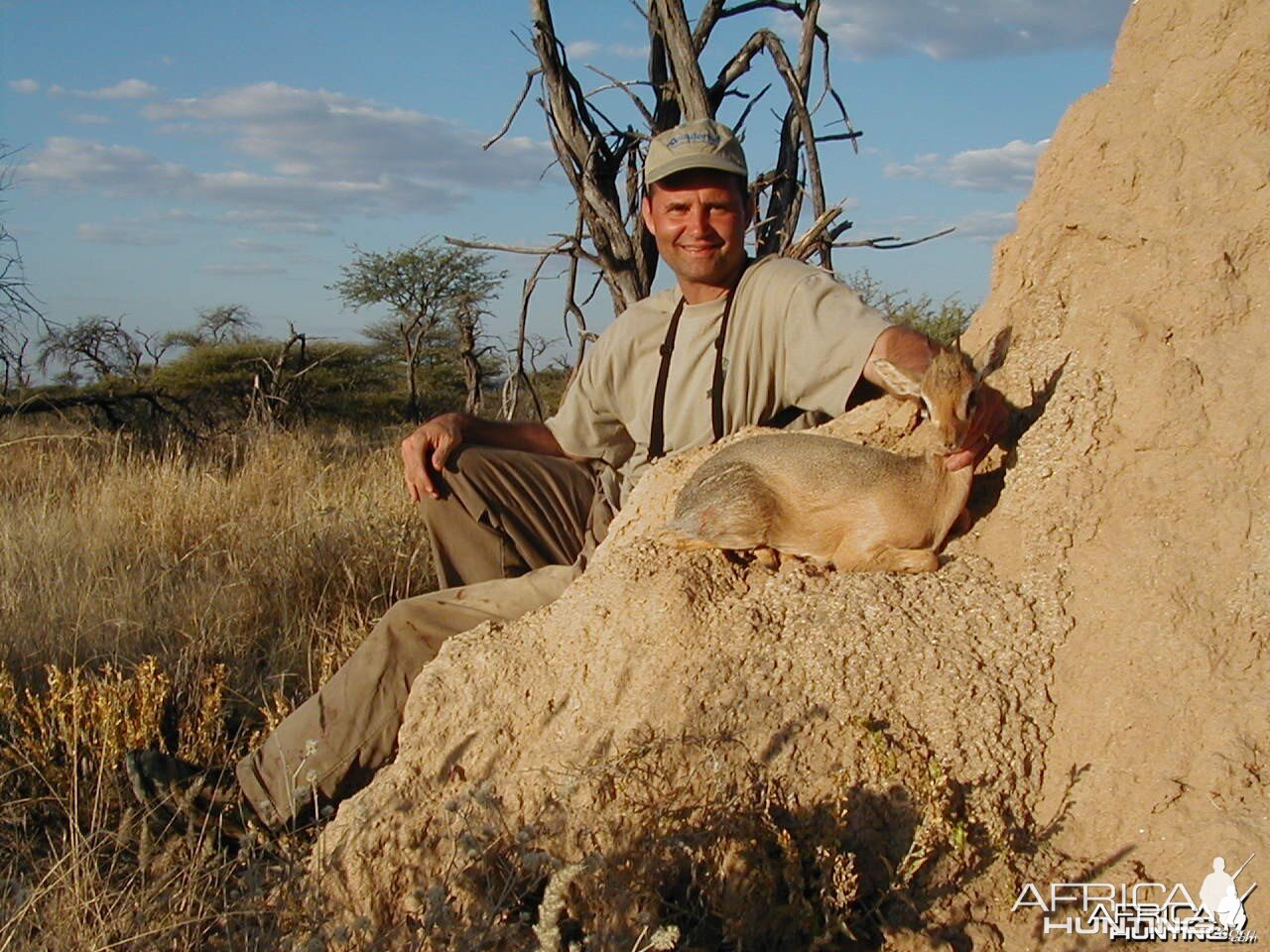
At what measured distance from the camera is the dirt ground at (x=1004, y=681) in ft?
8.57

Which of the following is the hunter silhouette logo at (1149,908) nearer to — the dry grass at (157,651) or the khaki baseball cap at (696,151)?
the dry grass at (157,651)

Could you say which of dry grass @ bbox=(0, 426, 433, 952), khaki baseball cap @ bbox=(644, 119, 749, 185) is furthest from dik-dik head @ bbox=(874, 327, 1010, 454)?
dry grass @ bbox=(0, 426, 433, 952)

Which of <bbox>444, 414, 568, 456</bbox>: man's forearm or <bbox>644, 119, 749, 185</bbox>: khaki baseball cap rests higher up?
<bbox>644, 119, 749, 185</bbox>: khaki baseball cap

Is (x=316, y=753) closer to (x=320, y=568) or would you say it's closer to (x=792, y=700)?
(x=792, y=700)

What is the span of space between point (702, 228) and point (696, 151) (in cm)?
28

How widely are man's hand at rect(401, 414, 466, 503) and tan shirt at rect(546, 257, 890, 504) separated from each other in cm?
51

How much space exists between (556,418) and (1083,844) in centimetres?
291

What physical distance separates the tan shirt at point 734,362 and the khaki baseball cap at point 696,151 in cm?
40

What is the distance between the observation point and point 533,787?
2.95 metres

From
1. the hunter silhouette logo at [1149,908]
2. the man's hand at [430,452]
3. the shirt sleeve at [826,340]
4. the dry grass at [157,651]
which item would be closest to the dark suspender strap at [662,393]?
the shirt sleeve at [826,340]

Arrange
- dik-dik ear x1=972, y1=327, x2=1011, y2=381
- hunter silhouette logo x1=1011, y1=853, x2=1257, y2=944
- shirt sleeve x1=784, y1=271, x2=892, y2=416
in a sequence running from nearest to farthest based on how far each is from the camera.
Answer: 1. hunter silhouette logo x1=1011, y1=853, x2=1257, y2=944
2. dik-dik ear x1=972, y1=327, x2=1011, y2=381
3. shirt sleeve x1=784, y1=271, x2=892, y2=416

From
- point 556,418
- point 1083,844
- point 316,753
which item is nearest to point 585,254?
point 556,418

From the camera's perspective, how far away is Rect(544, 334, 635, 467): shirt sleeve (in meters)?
4.57

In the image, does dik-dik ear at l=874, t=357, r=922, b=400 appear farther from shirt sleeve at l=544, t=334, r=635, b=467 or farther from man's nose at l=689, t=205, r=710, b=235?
shirt sleeve at l=544, t=334, r=635, b=467
